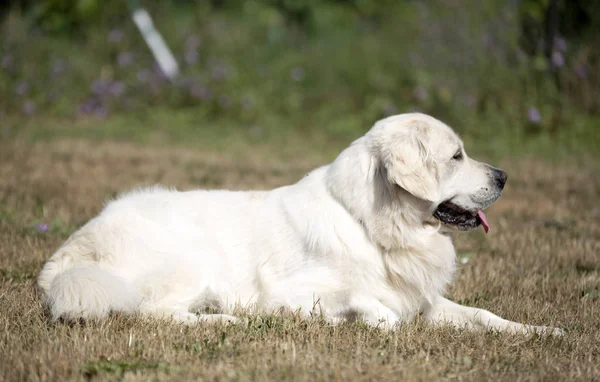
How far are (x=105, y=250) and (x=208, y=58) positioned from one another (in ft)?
30.1

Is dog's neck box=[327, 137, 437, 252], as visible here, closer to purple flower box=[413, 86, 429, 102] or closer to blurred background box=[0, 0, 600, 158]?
blurred background box=[0, 0, 600, 158]

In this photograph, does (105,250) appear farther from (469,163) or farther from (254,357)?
(469,163)


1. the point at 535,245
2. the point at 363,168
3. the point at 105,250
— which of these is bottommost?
the point at 535,245

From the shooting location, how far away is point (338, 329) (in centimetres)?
329

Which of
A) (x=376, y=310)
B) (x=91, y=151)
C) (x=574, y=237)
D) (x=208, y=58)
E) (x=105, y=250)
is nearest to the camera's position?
(x=376, y=310)

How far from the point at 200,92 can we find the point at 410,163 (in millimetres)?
8463

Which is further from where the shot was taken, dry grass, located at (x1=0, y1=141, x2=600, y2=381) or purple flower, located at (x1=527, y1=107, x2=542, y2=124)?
purple flower, located at (x1=527, y1=107, x2=542, y2=124)

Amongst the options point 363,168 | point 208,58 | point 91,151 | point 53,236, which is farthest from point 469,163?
point 208,58

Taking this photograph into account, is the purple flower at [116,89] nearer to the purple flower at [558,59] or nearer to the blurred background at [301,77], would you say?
the blurred background at [301,77]

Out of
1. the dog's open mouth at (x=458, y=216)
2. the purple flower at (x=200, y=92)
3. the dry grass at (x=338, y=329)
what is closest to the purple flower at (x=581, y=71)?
the dry grass at (x=338, y=329)

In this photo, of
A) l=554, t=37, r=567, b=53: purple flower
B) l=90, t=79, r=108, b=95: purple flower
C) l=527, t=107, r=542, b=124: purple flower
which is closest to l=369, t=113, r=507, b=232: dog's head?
l=527, t=107, r=542, b=124: purple flower

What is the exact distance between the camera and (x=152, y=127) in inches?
429

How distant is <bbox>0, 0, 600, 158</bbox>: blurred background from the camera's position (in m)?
10.0

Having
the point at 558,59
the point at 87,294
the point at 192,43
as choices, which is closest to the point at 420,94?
the point at 558,59
